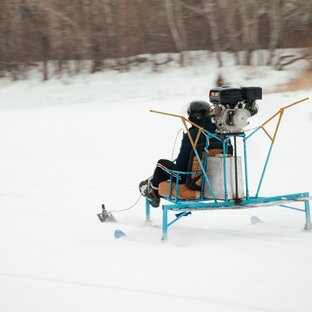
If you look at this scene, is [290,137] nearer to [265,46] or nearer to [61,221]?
[61,221]

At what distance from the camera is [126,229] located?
739 cm

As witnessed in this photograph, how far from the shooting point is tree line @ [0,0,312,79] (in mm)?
22328

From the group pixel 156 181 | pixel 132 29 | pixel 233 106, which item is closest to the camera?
pixel 233 106

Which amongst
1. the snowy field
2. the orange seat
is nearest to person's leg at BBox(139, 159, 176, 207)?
the orange seat

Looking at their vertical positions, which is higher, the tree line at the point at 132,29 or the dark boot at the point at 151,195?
the tree line at the point at 132,29

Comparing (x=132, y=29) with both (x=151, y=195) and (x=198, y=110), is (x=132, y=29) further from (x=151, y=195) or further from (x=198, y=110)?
(x=198, y=110)

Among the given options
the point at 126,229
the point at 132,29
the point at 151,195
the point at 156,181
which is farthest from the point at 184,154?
the point at 132,29

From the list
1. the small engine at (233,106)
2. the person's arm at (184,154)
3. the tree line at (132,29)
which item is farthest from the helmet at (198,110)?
the tree line at (132,29)

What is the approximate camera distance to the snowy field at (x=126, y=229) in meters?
5.01

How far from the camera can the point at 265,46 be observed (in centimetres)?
2242

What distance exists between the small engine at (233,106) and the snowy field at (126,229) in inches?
45.7

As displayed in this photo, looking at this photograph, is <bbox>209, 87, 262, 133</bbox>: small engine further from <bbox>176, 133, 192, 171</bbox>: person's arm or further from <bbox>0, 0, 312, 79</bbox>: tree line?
<bbox>0, 0, 312, 79</bbox>: tree line

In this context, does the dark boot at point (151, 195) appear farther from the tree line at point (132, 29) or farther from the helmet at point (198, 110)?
the tree line at point (132, 29)

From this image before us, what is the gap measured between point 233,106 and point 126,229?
6.27 feet
